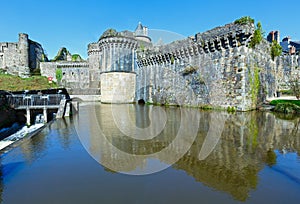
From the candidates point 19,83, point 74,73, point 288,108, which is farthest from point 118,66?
point 288,108

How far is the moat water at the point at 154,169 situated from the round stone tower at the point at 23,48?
103 feet

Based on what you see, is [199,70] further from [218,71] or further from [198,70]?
[218,71]

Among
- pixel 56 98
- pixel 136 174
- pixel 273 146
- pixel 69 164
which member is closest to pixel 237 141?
A: pixel 273 146

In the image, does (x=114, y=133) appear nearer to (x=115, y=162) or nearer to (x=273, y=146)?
(x=115, y=162)

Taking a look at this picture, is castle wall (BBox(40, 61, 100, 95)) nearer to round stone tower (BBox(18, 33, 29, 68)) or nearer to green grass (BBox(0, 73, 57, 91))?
round stone tower (BBox(18, 33, 29, 68))

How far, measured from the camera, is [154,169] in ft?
12.3

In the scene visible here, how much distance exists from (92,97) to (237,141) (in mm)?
26456

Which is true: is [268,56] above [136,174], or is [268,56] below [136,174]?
above

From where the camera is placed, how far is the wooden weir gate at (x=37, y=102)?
11516 millimetres

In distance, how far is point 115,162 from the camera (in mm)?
4145

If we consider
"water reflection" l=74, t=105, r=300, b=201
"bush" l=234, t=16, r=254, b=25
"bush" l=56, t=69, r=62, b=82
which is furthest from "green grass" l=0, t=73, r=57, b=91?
"bush" l=234, t=16, r=254, b=25

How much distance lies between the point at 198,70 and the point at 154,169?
12.5 m

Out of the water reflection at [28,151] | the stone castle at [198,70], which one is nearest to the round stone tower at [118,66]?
the stone castle at [198,70]

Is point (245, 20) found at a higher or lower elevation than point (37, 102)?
higher
